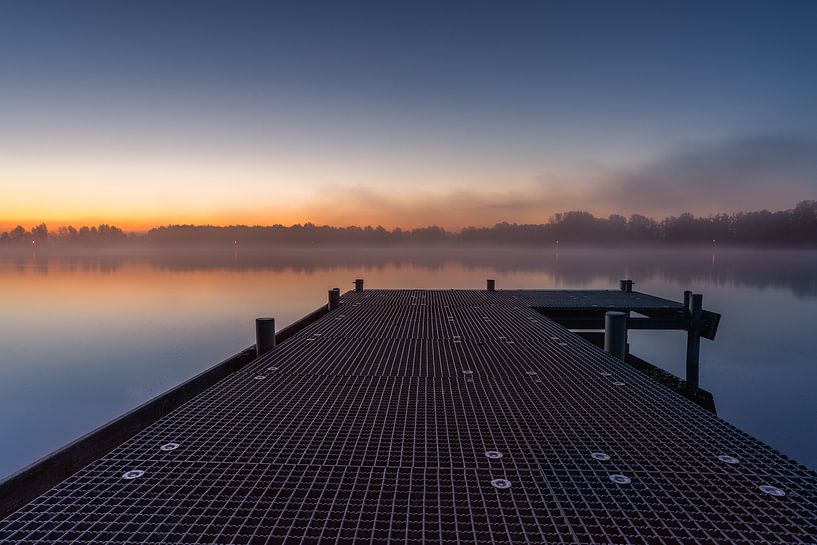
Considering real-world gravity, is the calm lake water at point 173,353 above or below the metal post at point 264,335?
below

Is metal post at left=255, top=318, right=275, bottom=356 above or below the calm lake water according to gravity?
above

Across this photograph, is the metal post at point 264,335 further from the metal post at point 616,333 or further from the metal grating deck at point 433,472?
the metal post at point 616,333

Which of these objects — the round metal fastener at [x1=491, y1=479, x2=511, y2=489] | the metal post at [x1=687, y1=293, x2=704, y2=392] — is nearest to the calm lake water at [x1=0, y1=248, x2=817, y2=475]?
the metal post at [x1=687, y1=293, x2=704, y2=392]

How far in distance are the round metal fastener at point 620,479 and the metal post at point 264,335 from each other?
253 inches

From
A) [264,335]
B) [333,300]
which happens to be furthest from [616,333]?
[333,300]

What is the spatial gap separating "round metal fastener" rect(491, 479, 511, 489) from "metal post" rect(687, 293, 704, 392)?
14.6 meters

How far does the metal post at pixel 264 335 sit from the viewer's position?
856cm

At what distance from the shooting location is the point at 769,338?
2984 centimetres

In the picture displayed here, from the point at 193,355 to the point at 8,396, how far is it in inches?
307

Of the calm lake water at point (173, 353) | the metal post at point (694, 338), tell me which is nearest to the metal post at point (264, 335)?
the calm lake water at point (173, 353)

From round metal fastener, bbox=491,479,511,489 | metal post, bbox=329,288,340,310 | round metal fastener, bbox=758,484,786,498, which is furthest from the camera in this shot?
metal post, bbox=329,288,340,310

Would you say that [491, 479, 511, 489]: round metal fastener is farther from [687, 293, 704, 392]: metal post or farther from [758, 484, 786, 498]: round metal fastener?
[687, 293, 704, 392]: metal post

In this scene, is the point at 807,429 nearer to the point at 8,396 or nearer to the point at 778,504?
the point at 778,504

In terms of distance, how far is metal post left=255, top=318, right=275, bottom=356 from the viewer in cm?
856
